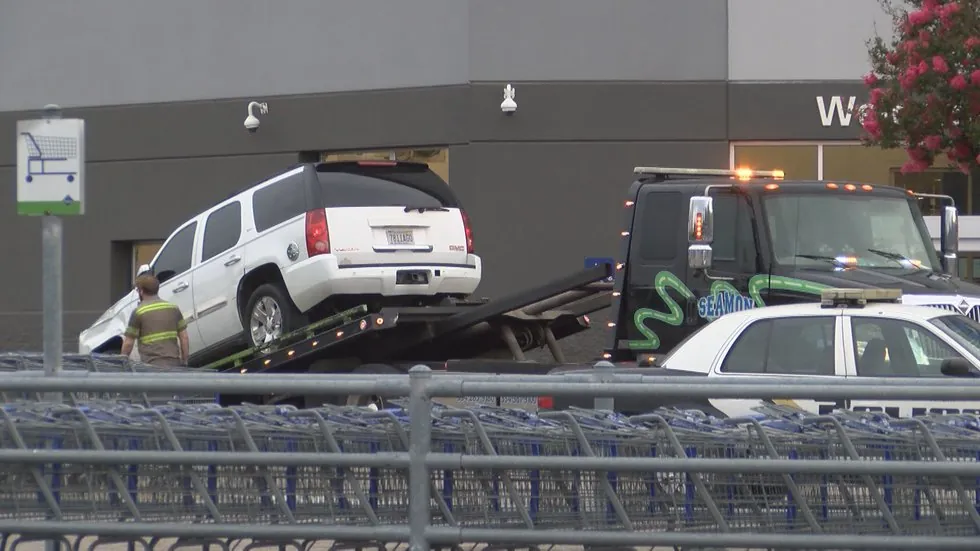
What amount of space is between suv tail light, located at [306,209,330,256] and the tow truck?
670mm

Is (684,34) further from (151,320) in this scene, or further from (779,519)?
(779,519)

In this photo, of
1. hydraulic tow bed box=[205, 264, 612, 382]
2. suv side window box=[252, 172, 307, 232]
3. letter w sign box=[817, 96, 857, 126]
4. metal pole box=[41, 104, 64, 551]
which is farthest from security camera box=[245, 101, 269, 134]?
metal pole box=[41, 104, 64, 551]

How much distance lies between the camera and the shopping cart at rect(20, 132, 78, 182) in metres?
8.14

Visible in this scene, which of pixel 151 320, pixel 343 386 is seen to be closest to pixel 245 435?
pixel 343 386

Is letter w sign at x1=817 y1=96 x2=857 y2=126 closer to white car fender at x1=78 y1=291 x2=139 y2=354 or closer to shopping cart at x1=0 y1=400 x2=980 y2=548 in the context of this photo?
white car fender at x1=78 y1=291 x2=139 y2=354

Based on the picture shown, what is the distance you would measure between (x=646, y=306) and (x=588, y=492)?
6635 mm

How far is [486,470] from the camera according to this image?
6.30m

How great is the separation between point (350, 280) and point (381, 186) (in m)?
1.06

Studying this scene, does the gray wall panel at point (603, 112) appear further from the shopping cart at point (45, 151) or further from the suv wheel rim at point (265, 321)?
the shopping cart at point (45, 151)

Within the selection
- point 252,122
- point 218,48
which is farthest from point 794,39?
point 218,48

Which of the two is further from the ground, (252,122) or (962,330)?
(252,122)

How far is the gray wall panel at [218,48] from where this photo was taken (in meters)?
21.0

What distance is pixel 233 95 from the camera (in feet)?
73.2

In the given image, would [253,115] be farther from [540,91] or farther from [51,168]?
[51,168]
